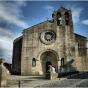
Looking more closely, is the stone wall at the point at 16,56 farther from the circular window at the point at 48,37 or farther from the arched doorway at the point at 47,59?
the circular window at the point at 48,37

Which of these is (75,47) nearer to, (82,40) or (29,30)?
(82,40)

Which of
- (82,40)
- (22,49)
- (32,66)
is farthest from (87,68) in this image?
(22,49)

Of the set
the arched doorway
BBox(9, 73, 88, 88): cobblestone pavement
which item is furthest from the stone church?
BBox(9, 73, 88, 88): cobblestone pavement

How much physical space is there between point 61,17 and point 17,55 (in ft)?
31.1

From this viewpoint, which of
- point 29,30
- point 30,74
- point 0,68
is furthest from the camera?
point 29,30

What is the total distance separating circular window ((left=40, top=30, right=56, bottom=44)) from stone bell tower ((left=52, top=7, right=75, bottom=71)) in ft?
2.59

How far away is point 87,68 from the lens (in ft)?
107

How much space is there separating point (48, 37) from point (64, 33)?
8.40ft

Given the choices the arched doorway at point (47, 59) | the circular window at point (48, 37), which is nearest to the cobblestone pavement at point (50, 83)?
the arched doorway at point (47, 59)

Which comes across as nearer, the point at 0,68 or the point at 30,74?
the point at 0,68

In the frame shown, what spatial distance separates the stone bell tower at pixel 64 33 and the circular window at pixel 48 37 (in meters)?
0.79

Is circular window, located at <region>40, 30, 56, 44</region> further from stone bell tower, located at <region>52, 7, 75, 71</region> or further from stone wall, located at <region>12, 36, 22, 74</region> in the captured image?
stone wall, located at <region>12, 36, 22, 74</region>

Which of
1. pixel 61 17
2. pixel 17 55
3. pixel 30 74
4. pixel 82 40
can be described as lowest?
pixel 30 74

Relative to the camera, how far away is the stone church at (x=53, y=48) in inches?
1268
